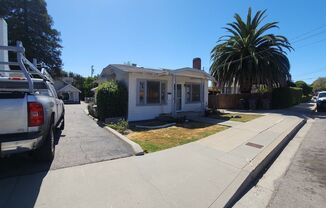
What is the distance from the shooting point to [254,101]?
68.1ft

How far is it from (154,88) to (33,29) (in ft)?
116

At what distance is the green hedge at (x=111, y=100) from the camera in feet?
38.3

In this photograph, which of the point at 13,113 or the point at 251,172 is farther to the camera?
the point at 251,172

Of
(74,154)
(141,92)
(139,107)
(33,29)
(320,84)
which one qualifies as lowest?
(74,154)

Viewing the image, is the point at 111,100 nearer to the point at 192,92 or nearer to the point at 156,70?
the point at 156,70

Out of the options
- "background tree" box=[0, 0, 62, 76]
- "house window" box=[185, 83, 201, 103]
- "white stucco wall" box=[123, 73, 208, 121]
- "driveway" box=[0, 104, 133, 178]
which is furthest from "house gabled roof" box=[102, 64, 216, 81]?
"background tree" box=[0, 0, 62, 76]

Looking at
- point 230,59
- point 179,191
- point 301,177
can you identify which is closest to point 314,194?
point 301,177

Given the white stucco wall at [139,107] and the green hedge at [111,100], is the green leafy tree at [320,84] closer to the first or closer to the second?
the white stucco wall at [139,107]

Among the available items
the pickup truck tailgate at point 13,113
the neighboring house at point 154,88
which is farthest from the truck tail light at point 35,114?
the neighboring house at point 154,88

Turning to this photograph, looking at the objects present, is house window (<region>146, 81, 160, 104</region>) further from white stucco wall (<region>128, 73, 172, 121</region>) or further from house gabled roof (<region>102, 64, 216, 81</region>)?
house gabled roof (<region>102, 64, 216, 81</region>)

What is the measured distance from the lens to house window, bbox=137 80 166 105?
1246 centimetres

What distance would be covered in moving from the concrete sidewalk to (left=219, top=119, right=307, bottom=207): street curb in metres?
0.02

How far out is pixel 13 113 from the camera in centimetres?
349

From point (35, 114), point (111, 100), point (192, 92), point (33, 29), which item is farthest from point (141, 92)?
point (33, 29)
